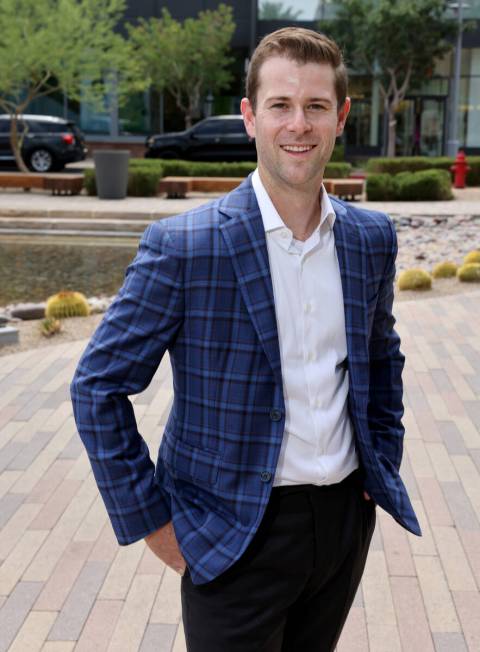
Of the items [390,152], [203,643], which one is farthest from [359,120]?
[203,643]

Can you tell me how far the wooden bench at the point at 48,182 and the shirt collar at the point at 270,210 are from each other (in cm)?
1930

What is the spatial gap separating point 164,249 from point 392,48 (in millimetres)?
30230

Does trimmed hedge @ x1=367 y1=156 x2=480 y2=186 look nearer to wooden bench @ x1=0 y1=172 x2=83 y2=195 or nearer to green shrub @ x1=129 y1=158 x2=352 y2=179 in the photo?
green shrub @ x1=129 y1=158 x2=352 y2=179

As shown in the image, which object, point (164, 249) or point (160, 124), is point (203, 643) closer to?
point (164, 249)

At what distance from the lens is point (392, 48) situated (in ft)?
100

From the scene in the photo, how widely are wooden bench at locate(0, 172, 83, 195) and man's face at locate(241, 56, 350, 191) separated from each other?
1936 centimetres

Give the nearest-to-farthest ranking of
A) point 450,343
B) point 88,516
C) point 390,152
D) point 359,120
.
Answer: point 88,516
point 450,343
point 390,152
point 359,120

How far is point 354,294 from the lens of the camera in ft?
7.31

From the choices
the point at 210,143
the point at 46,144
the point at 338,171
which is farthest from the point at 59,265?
the point at 210,143

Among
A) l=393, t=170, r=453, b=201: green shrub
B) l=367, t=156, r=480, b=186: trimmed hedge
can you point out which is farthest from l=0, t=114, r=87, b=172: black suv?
l=393, t=170, r=453, b=201: green shrub

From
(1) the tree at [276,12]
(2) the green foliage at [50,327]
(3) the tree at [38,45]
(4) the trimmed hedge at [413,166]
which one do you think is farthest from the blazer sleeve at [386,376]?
(1) the tree at [276,12]

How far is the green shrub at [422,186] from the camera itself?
2025cm

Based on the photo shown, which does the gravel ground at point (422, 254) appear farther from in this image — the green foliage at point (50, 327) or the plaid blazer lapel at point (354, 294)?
the plaid blazer lapel at point (354, 294)

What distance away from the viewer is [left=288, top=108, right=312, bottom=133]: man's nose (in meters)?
2.10
